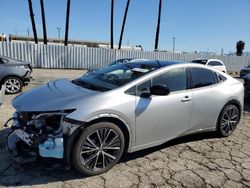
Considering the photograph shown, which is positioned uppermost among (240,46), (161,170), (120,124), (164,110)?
(240,46)

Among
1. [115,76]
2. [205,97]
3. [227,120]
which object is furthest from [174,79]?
[227,120]

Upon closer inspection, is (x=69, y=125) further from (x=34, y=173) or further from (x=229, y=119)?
(x=229, y=119)

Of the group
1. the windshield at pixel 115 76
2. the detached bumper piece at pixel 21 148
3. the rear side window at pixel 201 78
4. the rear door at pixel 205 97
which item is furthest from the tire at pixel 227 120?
the detached bumper piece at pixel 21 148

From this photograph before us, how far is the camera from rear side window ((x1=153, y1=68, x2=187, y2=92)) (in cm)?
394

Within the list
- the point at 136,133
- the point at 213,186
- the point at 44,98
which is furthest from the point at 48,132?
the point at 213,186

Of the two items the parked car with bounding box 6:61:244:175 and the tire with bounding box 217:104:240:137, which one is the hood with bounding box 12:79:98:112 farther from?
the tire with bounding box 217:104:240:137

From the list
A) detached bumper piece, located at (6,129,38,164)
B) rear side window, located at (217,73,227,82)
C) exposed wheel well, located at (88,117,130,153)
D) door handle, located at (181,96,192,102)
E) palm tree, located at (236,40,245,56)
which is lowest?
detached bumper piece, located at (6,129,38,164)

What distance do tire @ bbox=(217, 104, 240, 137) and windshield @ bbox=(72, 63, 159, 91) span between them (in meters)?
1.71

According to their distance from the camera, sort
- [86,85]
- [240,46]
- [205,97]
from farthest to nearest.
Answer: [240,46], [205,97], [86,85]

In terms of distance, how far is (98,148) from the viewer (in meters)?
3.36

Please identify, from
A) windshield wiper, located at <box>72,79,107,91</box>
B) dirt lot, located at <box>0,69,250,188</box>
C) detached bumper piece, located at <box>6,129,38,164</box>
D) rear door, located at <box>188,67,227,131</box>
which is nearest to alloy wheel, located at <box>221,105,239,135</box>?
rear door, located at <box>188,67,227,131</box>

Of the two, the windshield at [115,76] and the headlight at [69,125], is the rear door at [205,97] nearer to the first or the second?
the windshield at [115,76]

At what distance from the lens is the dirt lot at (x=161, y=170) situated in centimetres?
323

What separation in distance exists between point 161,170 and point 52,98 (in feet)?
6.04
